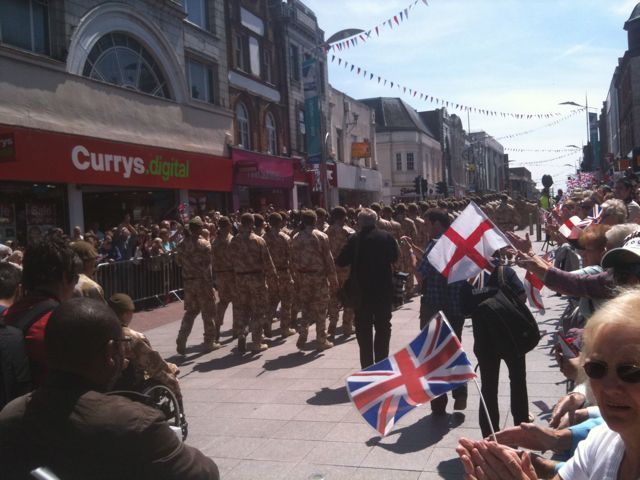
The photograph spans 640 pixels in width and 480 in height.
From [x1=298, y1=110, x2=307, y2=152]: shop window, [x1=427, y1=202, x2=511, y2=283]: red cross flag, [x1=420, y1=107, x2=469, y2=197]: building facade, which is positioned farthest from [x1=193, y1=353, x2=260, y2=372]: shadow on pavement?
[x1=420, y1=107, x2=469, y2=197]: building facade

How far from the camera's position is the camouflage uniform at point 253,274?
9.31 meters

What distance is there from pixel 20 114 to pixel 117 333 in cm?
1487

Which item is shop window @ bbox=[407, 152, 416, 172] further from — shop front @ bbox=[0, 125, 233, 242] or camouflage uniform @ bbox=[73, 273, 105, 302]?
camouflage uniform @ bbox=[73, 273, 105, 302]

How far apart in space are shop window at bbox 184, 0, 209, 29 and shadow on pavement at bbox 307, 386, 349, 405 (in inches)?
753

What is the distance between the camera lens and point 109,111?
18219 millimetres

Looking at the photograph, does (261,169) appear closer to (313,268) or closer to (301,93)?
(301,93)

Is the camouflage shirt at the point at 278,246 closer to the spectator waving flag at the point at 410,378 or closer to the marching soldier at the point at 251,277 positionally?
the marching soldier at the point at 251,277

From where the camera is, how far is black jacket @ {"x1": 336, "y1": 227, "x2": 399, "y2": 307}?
6793 mm

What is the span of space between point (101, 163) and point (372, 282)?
509 inches

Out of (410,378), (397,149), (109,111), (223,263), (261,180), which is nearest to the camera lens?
(410,378)

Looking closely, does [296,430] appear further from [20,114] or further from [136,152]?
[136,152]

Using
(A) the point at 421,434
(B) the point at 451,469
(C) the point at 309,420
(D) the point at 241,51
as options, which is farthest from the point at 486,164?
(B) the point at 451,469

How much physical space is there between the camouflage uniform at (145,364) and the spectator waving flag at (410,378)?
2563mm

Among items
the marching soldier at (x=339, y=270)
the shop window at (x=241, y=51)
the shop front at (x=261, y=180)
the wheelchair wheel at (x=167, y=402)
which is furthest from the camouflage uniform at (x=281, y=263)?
the shop window at (x=241, y=51)
